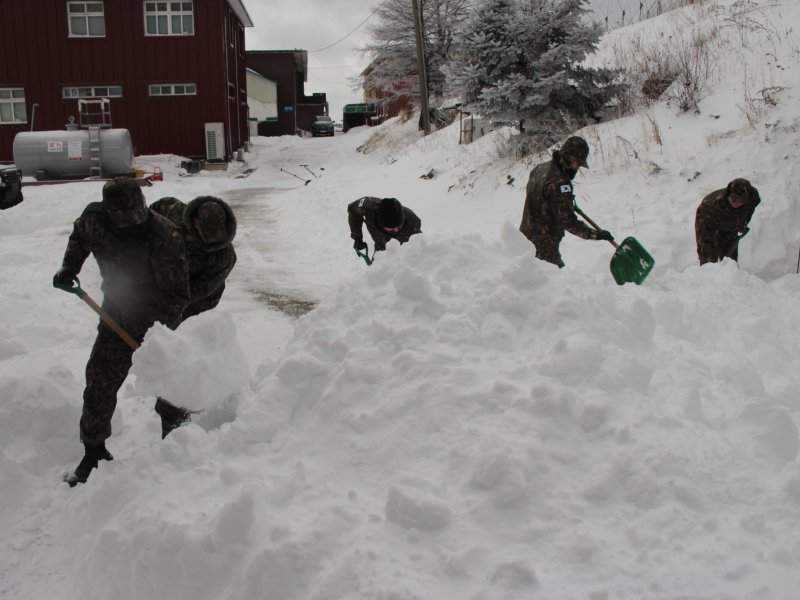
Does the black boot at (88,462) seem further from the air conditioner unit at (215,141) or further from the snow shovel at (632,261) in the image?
the air conditioner unit at (215,141)

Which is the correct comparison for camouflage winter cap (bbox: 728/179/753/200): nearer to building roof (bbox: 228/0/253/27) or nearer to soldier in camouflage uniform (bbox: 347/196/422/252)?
soldier in camouflage uniform (bbox: 347/196/422/252)

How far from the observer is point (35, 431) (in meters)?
3.82

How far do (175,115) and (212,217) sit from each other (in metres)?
22.2

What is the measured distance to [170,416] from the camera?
154 inches

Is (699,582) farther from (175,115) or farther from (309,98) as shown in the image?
(309,98)

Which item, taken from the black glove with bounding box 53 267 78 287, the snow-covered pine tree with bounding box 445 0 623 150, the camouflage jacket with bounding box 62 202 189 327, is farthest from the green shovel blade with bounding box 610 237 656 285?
the snow-covered pine tree with bounding box 445 0 623 150

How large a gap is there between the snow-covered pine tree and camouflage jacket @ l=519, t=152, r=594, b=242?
5115 millimetres

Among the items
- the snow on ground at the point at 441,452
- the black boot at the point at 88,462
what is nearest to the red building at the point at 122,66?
the snow on ground at the point at 441,452

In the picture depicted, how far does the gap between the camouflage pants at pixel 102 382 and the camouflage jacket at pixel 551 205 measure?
3503mm

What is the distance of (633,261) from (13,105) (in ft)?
80.7

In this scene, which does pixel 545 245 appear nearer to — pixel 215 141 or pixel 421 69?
pixel 421 69

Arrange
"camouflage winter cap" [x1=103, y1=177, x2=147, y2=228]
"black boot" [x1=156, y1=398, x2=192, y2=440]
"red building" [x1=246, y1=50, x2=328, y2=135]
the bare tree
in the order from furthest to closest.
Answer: "red building" [x1=246, y1=50, x2=328, y2=135]
the bare tree
"black boot" [x1=156, y1=398, x2=192, y2=440]
"camouflage winter cap" [x1=103, y1=177, x2=147, y2=228]

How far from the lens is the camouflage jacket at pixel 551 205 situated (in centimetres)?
553

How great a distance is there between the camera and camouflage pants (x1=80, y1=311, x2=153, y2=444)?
3607 mm
